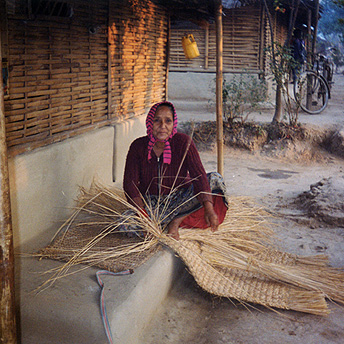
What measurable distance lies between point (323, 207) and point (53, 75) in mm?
2775

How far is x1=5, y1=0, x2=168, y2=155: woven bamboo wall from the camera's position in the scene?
3062 millimetres

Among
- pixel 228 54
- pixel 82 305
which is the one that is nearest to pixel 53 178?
pixel 82 305

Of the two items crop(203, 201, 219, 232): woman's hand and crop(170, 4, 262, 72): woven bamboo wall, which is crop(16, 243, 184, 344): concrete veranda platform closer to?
crop(203, 201, 219, 232): woman's hand

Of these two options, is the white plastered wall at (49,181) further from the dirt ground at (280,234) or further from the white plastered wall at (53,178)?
the dirt ground at (280,234)

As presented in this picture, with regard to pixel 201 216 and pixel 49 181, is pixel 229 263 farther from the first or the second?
pixel 49 181

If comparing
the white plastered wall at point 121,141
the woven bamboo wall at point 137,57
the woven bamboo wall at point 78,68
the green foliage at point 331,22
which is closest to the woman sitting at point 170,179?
the woven bamboo wall at point 78,68

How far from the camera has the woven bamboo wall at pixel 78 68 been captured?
3.06 m

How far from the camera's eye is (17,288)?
2.40 meters

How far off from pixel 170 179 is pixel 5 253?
1766mm

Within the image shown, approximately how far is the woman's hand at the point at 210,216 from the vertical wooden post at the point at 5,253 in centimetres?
160

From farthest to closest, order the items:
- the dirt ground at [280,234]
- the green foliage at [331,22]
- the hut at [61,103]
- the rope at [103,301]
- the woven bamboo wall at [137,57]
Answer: the green foliage at [331,22] → the woven bamboo wall at [137,57] → the hut at [61,103] → the dirt ground at [280,234] → the rope at [103,301]

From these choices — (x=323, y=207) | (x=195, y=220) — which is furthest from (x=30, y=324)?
(x=323, y=207)

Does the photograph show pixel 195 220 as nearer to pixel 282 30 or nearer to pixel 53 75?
pixel 53 75

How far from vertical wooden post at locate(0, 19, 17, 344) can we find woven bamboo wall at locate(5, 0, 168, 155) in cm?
143
